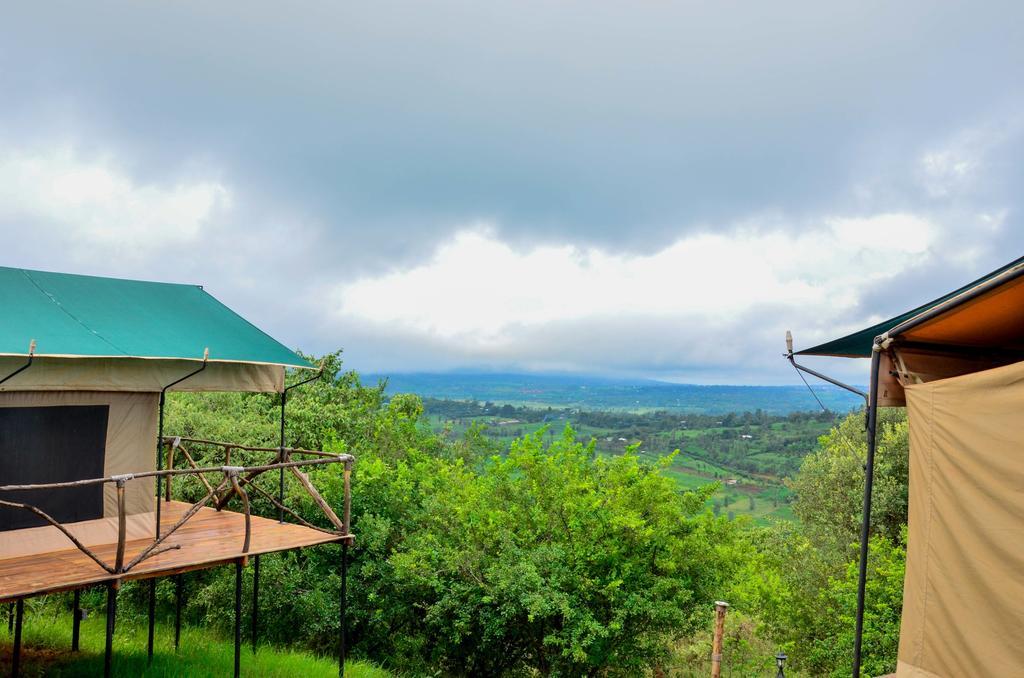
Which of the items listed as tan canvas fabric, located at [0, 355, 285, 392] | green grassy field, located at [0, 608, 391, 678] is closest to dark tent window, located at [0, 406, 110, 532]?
tan canvas fabric, located at [0, 355, 285, 392]

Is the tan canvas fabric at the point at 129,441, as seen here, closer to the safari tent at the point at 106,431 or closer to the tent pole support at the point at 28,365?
the safari tent at the point at 106,431

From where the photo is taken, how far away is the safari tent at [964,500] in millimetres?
3545

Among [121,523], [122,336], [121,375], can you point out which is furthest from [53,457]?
[121,523]

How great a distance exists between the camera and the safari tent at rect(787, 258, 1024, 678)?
Answer: 354 centimetres

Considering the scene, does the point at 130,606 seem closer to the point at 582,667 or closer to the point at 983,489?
the point at 582,667

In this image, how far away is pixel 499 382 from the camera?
105125mm

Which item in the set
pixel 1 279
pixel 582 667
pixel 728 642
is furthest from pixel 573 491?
pixel 1 279

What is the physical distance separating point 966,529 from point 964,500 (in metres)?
0.16

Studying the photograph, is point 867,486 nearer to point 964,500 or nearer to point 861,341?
point 964,500

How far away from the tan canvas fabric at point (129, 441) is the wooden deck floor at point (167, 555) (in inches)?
18.6

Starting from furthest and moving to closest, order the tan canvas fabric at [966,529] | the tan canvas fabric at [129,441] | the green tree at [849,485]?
1. the green tree at [849,485]
2. the tan canvas fabric at [129,441]
3. the tan canvas fabric at [966,529]

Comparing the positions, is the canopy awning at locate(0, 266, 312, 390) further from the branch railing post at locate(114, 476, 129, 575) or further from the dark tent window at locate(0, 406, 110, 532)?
the branch railing post at locate(114, 476, 129, 575)

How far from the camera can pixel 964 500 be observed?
383 centimetres

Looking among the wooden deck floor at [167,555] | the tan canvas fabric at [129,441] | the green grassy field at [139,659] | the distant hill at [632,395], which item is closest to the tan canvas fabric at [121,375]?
the tan canvas fabric at [129,441]
